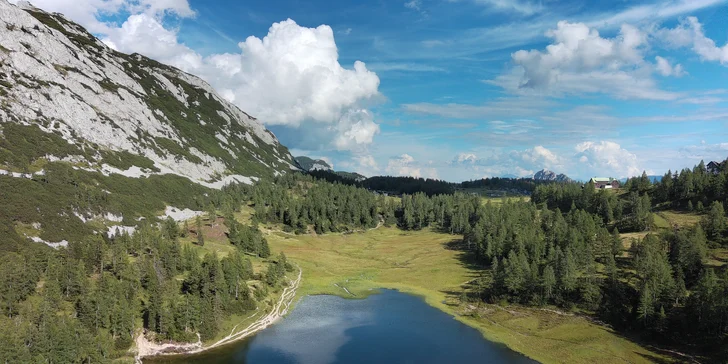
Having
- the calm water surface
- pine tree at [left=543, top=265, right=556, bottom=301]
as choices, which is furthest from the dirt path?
pine tree at [left=543, top=265, right=556, bottom=301]

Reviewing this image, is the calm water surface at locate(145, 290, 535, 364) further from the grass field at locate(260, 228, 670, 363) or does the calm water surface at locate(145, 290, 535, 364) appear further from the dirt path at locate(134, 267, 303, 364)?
the grass field at locate(260, 228, 670, 363)

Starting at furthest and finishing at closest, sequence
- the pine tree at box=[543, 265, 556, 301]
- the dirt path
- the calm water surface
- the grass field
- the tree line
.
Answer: the pine tree at box=[543, 265, 556, 301]
the grass field
the dirt path
the calm water surface
the tree line

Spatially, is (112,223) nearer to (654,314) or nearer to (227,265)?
(227,265)

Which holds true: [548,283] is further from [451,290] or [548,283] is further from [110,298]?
[110,298]

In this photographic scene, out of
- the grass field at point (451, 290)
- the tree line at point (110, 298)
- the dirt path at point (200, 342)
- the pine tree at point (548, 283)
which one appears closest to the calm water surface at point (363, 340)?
the dirt path at point (200, 342)

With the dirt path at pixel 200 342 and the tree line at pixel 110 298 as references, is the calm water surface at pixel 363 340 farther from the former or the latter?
the tree line at pixel 110 298

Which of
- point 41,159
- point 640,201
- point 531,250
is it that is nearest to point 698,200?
point 640,201

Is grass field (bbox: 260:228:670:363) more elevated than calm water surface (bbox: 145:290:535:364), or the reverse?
grass field (bbox: 260:228:670:363)
